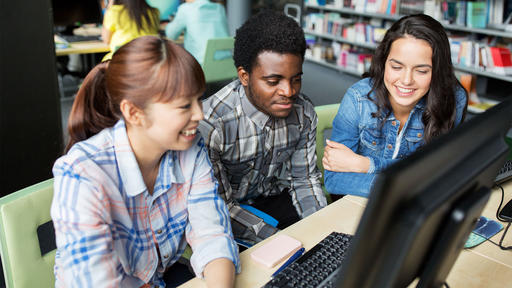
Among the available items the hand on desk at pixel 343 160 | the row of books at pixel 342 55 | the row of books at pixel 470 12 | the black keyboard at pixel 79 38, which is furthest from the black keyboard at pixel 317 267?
the row of books at pixel 342 55

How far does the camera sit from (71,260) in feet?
2.78

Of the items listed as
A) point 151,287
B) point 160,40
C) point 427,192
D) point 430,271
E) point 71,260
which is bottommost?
point 151,287

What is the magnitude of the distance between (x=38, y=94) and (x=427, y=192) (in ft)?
6.38

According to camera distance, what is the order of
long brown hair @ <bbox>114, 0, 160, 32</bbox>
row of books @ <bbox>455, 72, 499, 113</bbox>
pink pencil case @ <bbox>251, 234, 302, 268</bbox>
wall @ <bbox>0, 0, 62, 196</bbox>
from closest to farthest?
pink pencil case @ <bbox>251, 234, 302, 268</bbox> < wall @ <bbox>0, 0, 62, 196</bbox> < long brown hair @ <bbox>114, 0, 160, 32</bbox> < row of books @ <bbox>455, 72, 499, 113</bbox>

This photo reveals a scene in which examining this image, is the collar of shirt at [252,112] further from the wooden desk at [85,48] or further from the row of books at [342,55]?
the row of books at [342,55]

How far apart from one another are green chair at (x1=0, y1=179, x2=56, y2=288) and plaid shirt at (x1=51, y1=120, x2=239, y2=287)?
48 mm

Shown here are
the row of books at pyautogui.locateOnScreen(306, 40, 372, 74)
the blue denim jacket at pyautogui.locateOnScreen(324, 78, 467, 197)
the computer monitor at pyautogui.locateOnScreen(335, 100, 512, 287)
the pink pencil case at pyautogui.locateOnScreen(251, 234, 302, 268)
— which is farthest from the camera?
the row of books at pyautogui.locateOnScreen(306, 40, 372, 74)

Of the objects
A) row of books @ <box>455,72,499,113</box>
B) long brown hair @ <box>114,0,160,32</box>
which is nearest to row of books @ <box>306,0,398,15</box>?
row of books @ <box>455,72,499,113</box>

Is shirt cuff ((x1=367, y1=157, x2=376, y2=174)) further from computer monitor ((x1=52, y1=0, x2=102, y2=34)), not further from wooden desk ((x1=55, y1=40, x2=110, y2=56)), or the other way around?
computer monitor ((x1=52, y1=0, x2=102, y2=34))

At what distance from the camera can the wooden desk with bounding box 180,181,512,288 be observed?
0.94m

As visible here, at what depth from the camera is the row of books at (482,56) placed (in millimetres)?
3781

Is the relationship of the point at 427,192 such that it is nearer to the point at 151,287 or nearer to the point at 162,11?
the point at 151,287

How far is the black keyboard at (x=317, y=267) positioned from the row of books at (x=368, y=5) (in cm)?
448

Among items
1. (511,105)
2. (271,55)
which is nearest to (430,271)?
(511,105)
